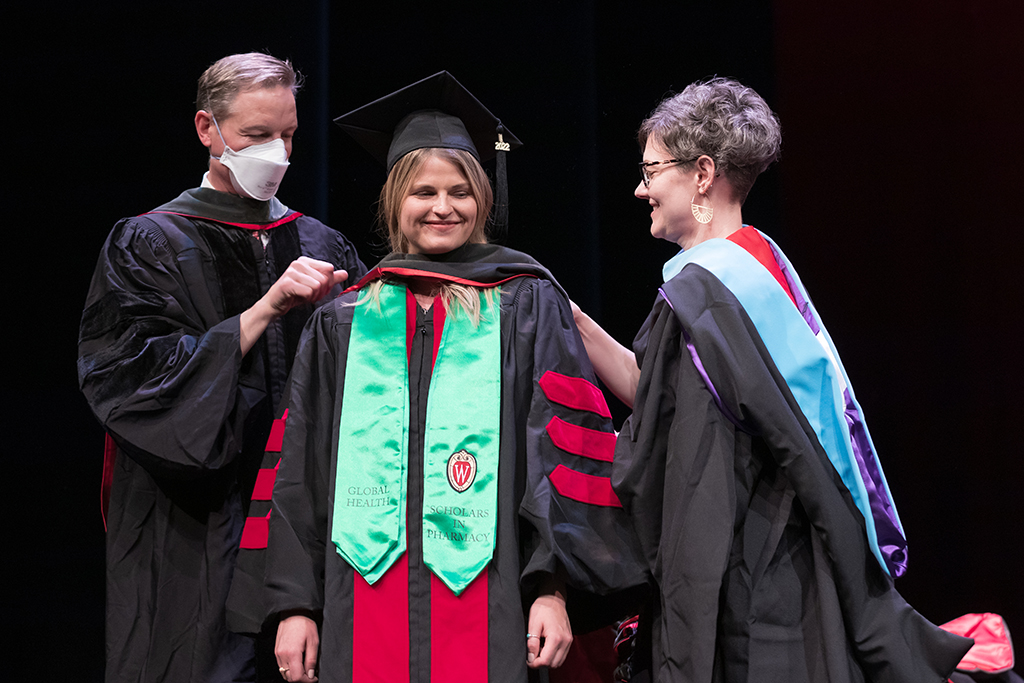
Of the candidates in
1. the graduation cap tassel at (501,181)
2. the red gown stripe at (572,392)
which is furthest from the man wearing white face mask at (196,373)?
the red gown stripe at (572,392)

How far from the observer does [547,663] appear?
5.92 ft

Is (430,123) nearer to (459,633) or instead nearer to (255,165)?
(255,165)

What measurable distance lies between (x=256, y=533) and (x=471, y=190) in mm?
975

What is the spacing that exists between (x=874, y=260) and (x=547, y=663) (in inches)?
81.3

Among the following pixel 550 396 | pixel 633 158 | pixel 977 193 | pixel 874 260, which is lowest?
pixel 550 396

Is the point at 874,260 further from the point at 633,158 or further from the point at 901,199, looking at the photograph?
the point at 633,158

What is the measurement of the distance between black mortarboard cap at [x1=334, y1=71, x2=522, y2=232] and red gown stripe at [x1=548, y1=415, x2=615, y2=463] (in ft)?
2.05

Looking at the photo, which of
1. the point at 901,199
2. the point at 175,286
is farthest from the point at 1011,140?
the point at 175,286

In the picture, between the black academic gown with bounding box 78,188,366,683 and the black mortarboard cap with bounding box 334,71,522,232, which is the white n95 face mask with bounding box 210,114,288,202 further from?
the black mortarboard cap with bounding box 334,71,522,232

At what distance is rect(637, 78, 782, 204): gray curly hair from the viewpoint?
2088mm

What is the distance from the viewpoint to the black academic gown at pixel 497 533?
1.84m

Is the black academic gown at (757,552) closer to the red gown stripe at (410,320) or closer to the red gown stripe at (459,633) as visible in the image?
the red gown stripe at (459,633)

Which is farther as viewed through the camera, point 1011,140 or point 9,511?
point 9,511

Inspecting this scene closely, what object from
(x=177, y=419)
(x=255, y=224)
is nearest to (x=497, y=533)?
(x=177, y=419)
